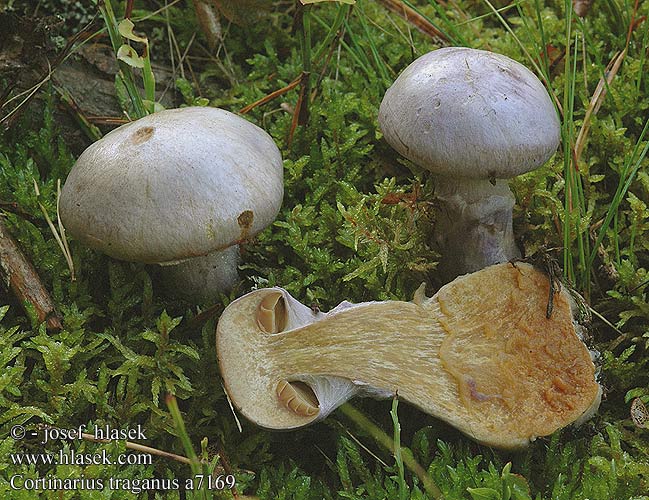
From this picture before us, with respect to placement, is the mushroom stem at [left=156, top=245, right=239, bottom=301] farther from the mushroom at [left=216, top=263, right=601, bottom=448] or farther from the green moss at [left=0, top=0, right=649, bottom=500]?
the mushroom at [left=216, top=263, right=601, bottom=448]

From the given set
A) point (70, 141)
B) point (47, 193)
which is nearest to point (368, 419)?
point (47, 193)

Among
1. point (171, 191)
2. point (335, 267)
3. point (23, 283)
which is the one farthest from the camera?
point (335, 267)

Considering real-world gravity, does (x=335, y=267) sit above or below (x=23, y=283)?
below

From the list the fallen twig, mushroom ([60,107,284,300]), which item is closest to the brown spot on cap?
mushroom ([60,107,284,300])

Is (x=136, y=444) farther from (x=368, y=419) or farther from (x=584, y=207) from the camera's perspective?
(x=584, y=207)

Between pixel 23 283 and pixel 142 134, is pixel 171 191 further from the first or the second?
pixel 23 283

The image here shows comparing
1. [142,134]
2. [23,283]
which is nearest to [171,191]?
[142,134]

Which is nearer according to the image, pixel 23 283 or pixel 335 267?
pixel 23 283
